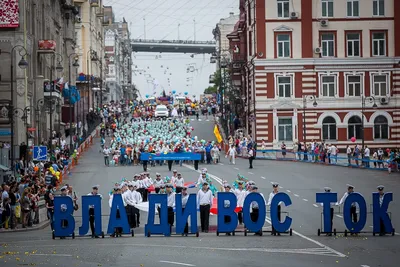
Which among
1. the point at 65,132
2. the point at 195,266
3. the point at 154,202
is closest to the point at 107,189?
the point at 154,202

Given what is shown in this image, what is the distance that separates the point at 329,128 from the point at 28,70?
81.2 ft

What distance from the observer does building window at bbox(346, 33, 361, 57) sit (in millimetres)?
78000

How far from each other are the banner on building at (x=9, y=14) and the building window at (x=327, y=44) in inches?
1001

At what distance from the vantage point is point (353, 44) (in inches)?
3076

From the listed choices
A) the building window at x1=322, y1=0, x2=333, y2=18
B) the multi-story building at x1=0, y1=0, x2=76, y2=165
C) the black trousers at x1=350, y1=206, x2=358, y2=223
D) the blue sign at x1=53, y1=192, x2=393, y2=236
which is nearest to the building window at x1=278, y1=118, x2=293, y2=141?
the building window at x1=322, y1=0, x2=333, y2=18

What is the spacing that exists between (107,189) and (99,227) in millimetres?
17552

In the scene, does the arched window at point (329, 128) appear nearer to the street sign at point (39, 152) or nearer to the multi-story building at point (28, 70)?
the multi-story building at point (28, 70)

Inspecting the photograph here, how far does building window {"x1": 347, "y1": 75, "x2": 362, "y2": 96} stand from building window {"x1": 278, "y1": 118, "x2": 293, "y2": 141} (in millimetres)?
5184

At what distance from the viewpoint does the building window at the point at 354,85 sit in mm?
78438

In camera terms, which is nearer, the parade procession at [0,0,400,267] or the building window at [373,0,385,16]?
the parade procession at [0,0,400,267]

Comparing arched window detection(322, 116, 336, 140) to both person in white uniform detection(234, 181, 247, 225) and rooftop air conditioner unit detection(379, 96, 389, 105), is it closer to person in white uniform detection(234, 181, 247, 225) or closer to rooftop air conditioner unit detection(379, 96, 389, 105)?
rooftop air conditioner unit detection(379, 96, 389, 105)

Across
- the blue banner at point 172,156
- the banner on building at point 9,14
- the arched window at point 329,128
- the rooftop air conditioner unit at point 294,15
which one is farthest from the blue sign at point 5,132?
the arched window at point 329,128

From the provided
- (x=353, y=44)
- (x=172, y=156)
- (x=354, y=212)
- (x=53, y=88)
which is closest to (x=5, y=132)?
(x=172, y=156)

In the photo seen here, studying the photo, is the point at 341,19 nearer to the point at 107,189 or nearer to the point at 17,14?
the point at 17,14
